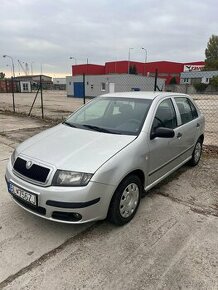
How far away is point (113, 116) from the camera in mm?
3922

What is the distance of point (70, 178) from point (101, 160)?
0.37 metres

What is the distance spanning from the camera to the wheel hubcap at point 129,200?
10.3ft

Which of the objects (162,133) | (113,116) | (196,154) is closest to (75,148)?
(113,116)

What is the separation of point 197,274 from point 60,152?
1844 mm

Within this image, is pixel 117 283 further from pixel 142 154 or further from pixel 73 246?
pixel 142 154

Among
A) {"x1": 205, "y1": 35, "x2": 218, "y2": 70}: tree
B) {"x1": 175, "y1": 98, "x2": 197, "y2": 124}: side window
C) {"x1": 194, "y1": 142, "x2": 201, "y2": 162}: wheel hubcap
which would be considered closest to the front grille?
{"x1": 175, "y1": 98, "x2": 197, "y2": 124}: side window

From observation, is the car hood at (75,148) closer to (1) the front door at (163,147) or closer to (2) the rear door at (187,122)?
(1) the front door at (163,147)

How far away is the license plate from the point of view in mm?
2811

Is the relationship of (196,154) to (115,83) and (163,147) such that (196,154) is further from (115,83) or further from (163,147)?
(115,83)

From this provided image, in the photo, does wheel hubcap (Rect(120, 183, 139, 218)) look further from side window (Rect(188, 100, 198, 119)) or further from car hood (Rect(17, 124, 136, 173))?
side window (Rect(188, 100, 198, 119))

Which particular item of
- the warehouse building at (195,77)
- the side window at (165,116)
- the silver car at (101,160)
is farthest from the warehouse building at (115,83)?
the warehouse building at (195,77)

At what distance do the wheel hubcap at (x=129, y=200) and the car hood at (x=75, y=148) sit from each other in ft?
1.73

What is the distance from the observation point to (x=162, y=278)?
244 cm

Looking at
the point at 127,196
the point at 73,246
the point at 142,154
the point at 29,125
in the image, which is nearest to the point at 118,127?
the point at 142,154
